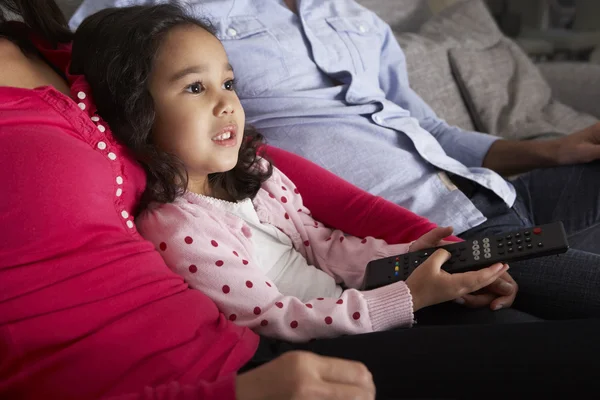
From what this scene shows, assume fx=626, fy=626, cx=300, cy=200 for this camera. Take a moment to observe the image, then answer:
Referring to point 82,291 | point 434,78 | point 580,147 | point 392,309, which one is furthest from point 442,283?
point 434,78

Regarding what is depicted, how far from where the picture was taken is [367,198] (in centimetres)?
111

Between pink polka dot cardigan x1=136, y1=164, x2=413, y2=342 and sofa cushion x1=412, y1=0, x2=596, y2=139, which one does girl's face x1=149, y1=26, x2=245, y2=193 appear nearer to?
pink polka dot cardigan x1=136, y1=164, x2=413, y2=342

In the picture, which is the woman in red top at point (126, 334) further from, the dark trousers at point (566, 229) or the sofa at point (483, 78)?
the sofa at point (483, 78)

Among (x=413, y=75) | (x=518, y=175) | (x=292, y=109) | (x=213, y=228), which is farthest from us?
(x=413, y=75)

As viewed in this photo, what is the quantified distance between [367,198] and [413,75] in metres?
0.76

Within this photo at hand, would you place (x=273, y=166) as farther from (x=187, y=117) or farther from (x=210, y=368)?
(x=210, y=368)

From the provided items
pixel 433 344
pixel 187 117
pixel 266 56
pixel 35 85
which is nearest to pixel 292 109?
pixel 266 56

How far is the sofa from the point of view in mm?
1787

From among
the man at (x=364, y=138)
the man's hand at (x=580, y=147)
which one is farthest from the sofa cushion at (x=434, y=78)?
the man's hand at (x=580, y=147)

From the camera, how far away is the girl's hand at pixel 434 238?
0.99 metres

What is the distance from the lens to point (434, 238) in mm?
999

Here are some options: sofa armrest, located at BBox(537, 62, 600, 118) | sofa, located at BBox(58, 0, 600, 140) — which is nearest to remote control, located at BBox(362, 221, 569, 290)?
sofa, located at BBox(58, 0, 600, 140)

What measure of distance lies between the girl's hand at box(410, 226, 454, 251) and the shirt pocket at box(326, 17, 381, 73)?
508 millimetres

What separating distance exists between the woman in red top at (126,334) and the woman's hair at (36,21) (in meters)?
0.22
